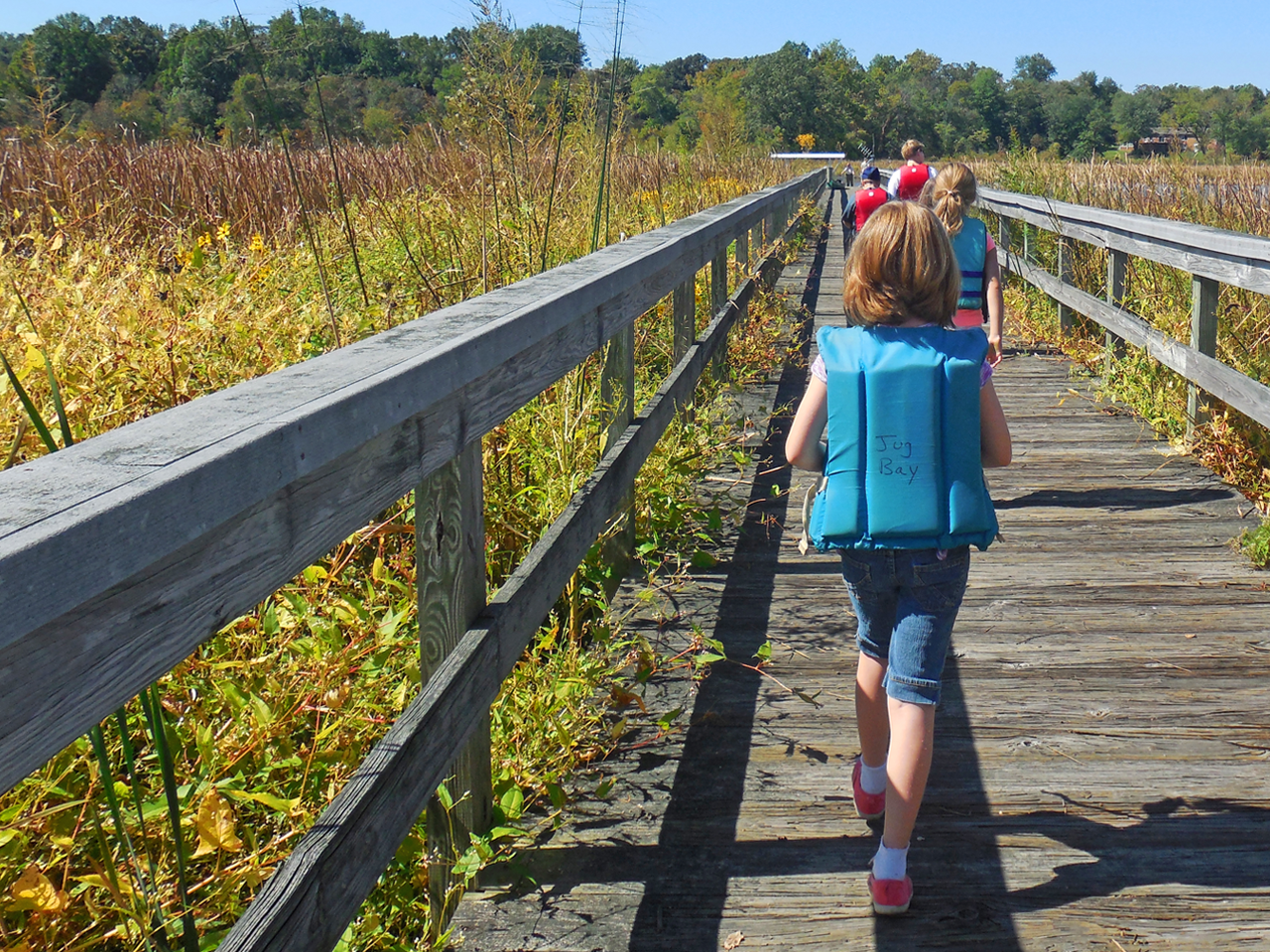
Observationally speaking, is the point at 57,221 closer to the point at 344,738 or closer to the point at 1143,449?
the point at 344,738

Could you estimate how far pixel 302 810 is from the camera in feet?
7.50

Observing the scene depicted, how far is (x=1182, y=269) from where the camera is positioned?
6035 millimetres

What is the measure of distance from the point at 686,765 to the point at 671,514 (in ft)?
5.81

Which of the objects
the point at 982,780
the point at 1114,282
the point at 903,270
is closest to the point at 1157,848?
the point at 982,780

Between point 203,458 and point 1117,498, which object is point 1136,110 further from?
point 203,458

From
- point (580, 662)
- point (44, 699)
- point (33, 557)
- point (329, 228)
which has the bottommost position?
point (580, 662)

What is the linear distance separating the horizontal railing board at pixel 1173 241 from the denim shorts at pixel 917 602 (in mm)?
3051

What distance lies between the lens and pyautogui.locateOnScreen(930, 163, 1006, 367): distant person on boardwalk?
5156mm

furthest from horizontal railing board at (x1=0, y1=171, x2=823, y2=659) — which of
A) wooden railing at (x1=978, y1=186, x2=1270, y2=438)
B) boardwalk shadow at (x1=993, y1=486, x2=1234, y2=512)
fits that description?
wooden railing at (x1=978, y1=186, x2=1270, y2=438)

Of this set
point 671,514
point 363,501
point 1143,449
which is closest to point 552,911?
point 363,501

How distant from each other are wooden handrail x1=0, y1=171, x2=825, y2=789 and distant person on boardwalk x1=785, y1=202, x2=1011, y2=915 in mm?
771

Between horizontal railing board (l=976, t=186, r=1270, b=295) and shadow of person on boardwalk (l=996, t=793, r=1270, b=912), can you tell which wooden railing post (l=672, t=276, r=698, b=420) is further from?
shadow of person on boardwalk (l=996, t=793, r=1270, b=912)

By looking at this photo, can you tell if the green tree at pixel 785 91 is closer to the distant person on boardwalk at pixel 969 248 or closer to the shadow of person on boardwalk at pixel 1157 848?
the distant person on boardwalk at pixel 969 248

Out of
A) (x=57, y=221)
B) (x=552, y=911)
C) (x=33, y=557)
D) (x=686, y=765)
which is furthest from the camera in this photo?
(x=57, y=221)
